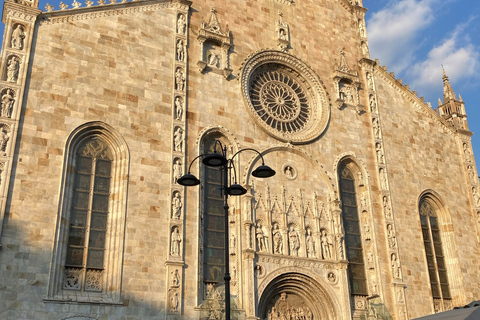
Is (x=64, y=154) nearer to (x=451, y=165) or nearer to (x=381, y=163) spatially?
(x=381, y=163)

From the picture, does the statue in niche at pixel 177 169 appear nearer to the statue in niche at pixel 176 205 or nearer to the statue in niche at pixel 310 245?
the statue in niche at pixel 176 205

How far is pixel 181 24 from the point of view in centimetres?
2242

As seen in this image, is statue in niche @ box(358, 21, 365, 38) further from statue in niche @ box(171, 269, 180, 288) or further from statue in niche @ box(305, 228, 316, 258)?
statue in niche @ box(171, 269, 180, 288)

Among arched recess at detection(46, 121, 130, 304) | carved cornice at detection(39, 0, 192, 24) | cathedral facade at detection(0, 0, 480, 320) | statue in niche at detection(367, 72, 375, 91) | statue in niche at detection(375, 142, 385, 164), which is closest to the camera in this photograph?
arched recess at detection(46, 121, 130, 304)

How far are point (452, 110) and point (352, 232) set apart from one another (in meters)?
10.5

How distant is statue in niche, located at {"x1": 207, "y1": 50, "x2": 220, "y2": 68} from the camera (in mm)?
22656

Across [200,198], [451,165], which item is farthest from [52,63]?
[451,165]

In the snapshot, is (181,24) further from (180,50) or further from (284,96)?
(284,96)

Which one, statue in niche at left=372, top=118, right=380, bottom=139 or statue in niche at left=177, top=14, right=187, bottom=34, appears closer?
statue in niche at left=177, top=14, right=187, bottom=34

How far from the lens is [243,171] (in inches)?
842

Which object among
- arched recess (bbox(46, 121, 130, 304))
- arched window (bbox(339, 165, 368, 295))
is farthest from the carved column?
arched window (bbox(339, 165, 368, 295))

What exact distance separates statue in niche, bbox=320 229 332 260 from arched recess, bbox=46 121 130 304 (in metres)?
8.27

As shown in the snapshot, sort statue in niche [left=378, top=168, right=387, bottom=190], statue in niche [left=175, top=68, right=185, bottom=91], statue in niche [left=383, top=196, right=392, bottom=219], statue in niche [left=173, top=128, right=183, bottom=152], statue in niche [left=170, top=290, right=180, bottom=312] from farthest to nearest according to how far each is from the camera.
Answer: statue in niche [left=378, top=168, right=387, bottom=190]
statue in niche [left=383, top=196, right=392, bottom=219]
statue in niche [left=175, top=68, right=185, bottom=91]
statue in niche [left=173, top=128, right=183, bottom=152]
statue in niche [left=170, top=290, right=180, bottom=312]

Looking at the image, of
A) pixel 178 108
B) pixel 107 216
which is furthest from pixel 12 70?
pixel 178 108
